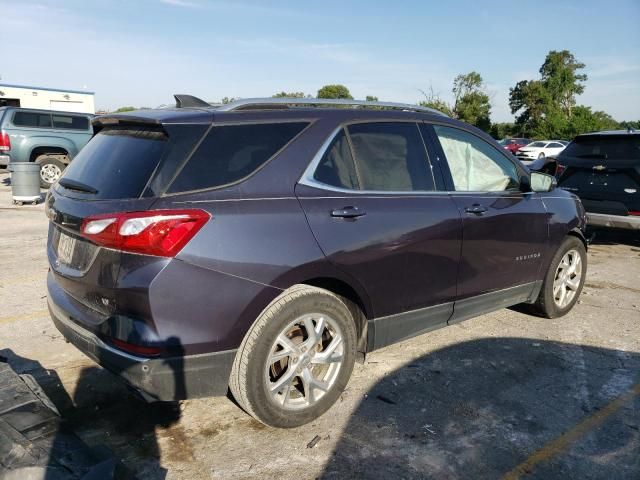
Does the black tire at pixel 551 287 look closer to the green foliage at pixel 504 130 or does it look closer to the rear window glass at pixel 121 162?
the rear window glass at pixel 121 162

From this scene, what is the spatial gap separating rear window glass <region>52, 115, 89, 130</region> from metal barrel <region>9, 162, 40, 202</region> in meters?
3.70

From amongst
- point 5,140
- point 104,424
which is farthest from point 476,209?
point 5,140

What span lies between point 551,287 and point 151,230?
373 cm

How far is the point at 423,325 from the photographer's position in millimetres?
3617

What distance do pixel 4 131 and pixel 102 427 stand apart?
1282 centimetres

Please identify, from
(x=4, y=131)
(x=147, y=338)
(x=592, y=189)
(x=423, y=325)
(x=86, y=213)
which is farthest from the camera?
(x=4, y=131)

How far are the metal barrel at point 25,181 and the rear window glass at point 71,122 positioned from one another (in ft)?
12.2

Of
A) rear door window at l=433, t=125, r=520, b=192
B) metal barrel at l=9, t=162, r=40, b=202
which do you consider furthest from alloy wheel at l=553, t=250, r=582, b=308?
metal barrel at l=9, t=162, r=40, b=202

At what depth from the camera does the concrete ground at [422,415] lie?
2.70 metres

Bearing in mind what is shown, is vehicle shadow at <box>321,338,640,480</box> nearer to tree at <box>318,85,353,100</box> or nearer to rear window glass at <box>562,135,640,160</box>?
rear window glass at <box>562,135,640,160</box>

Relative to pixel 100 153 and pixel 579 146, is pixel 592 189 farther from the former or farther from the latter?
pixel 100 153

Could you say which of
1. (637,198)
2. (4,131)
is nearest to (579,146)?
(637,198)

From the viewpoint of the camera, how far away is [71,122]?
1445 cm

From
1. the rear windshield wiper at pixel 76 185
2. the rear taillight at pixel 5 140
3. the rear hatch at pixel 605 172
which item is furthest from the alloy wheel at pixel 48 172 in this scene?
the rear hatch at pixel 605 172
